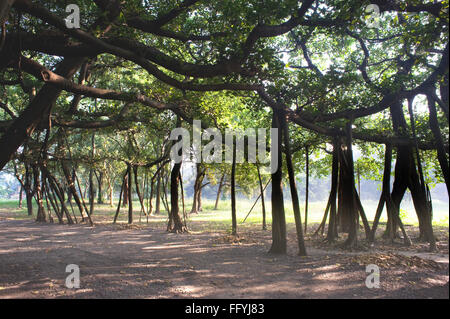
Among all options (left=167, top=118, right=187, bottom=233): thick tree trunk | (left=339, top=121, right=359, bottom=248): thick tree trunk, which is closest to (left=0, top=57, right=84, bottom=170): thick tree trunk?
(left=167, top=118, right=187, bottom=233): thick tree trunk

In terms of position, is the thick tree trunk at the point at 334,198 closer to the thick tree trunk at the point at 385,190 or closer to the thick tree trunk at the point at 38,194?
the thick tree trunk at the point at 385,190

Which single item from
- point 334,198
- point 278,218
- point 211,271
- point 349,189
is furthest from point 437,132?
point 334,198

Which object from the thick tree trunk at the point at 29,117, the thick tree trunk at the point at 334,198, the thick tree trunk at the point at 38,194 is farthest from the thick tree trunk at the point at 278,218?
the thick tree trunk at the point at 38,194

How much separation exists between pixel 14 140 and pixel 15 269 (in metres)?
3.56

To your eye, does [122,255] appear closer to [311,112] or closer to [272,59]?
[272,59]

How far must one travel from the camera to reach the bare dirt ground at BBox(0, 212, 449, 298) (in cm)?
525

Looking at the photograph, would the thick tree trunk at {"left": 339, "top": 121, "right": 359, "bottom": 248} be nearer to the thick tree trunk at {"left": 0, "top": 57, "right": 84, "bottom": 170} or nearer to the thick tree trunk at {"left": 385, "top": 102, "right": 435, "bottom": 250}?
the thick tree trunk at {"left": 385, "top": 102, "right": 435, "bottom": 250}

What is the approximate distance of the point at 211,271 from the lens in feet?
22.0

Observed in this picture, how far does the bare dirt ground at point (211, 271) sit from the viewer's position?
525 cm

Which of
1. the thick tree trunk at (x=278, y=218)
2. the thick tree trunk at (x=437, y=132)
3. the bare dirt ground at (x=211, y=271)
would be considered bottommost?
the bare dirt ground at (x=211, y=271)

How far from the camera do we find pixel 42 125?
11062mm

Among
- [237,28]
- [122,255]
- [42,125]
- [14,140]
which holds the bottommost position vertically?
[122,255]
